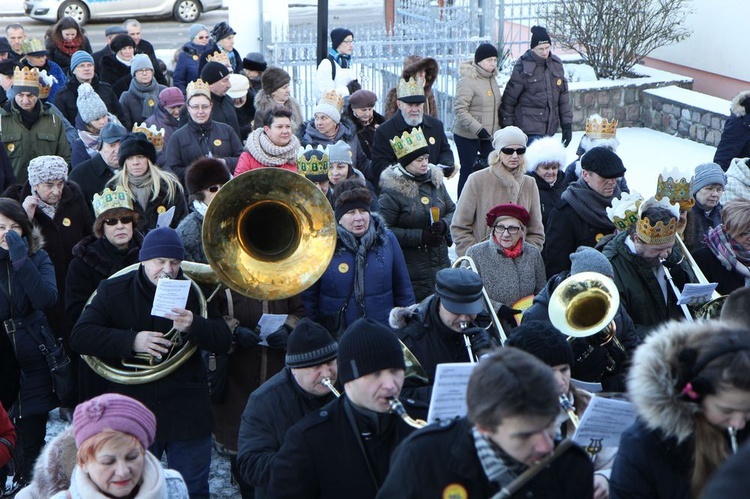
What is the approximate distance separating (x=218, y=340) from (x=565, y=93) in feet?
22.7

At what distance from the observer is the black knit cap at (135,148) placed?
23.7 ft

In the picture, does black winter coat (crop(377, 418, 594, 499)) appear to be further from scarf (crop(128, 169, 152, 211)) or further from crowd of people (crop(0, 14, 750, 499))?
scarf (crop(128, 169, 152, 211))

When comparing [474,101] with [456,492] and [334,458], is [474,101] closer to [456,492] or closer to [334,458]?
Result: [334,458]

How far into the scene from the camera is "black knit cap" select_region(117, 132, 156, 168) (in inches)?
284

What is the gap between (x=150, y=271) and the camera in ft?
17.4

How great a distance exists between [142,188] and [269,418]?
124 inches

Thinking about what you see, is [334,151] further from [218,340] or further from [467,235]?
[218,340]

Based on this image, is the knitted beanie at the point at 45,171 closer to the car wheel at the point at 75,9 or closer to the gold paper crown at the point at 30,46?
the gold paper crown at the point at 30,46

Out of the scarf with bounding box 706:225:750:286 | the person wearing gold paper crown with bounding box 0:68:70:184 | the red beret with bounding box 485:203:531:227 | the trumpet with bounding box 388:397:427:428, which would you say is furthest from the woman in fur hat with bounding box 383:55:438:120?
the trumpet with bounding box 388:397:427:428

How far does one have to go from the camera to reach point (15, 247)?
19.3ft

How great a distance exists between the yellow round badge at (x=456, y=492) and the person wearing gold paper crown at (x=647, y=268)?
9.77 feet

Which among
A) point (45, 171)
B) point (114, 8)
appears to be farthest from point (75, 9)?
point (45, 171)

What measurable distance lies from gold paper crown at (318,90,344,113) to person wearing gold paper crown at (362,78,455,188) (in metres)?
0.55

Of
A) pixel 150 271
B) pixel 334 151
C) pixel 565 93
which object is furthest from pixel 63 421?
pixel 565 93
